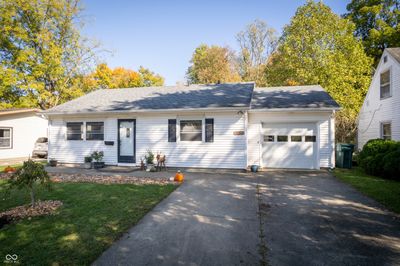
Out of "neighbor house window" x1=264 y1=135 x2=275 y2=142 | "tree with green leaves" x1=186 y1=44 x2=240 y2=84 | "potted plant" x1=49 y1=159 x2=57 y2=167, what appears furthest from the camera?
"tree with green leaves" x1=186 y1=44 x2=240 y2=84

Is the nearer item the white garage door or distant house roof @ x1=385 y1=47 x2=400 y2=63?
the white garage door

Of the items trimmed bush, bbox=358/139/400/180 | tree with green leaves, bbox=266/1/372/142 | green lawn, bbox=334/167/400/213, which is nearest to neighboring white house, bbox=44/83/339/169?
trimmed bush, bbox=358/139/400/180

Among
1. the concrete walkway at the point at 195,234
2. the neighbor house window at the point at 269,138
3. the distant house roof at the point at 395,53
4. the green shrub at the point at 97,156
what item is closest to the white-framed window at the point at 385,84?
the distant house roof at the point at 395,53

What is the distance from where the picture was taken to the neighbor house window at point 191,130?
37.6ft

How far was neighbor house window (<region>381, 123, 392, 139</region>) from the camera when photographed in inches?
501

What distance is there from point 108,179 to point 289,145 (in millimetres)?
8619

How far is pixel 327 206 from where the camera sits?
19.7 ft

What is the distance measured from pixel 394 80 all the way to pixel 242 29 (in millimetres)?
20563

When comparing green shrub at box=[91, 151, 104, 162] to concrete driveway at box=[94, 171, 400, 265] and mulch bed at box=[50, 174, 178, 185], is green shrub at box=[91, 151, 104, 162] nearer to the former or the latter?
mulch bed at box=[50, 174, 178, 185]

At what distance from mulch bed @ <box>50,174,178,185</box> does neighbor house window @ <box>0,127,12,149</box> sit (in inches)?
374

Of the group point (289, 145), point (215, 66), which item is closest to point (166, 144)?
point (289, 145)

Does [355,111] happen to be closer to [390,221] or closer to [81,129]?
[390,221]

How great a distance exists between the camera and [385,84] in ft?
43.2

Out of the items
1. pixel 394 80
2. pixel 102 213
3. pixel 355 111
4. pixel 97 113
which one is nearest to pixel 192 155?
pixel 97 113
